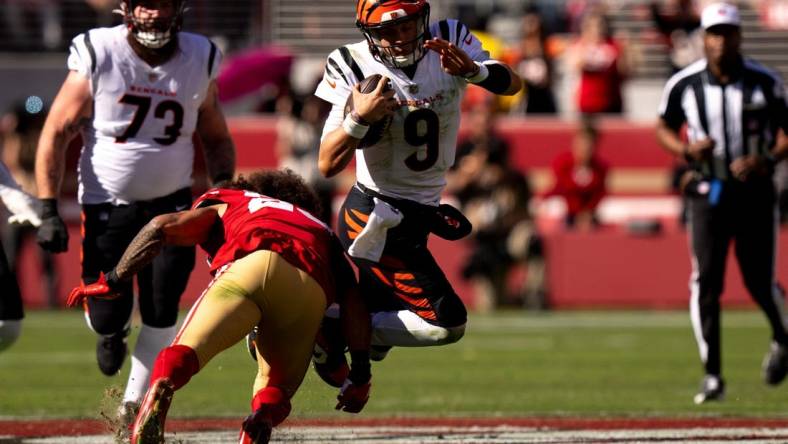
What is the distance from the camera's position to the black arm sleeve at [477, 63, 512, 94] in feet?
21.7

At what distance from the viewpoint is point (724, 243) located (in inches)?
354

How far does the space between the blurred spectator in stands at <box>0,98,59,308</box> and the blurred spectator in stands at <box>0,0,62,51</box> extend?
3.12 m

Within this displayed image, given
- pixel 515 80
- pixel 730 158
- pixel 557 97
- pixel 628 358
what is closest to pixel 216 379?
pixel 628 358

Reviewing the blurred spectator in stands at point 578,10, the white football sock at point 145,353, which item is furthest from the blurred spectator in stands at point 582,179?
the white football sock at point 145,353

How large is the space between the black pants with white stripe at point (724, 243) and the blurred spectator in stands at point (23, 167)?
8.26 m

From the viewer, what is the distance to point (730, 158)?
9.00 metres

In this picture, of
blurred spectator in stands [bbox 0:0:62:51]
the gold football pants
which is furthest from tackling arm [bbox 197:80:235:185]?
blurred spectator in stands [bbox 0:0:62:51]

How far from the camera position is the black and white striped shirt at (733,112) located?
9.02 metres

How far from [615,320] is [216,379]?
17.0 feet

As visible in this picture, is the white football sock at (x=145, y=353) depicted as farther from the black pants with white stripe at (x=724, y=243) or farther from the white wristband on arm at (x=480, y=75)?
the black pants with white stripe at (x=724, y=243)

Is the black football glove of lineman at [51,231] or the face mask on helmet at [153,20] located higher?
the face mask on helmet at [153,20]

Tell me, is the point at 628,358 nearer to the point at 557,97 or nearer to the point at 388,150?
the point at 388,150

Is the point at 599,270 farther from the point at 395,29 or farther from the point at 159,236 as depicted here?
the point at 159,236

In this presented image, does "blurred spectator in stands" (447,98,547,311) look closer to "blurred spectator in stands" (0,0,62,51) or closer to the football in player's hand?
"blurred spectator in stands" (0,0,62,51)
